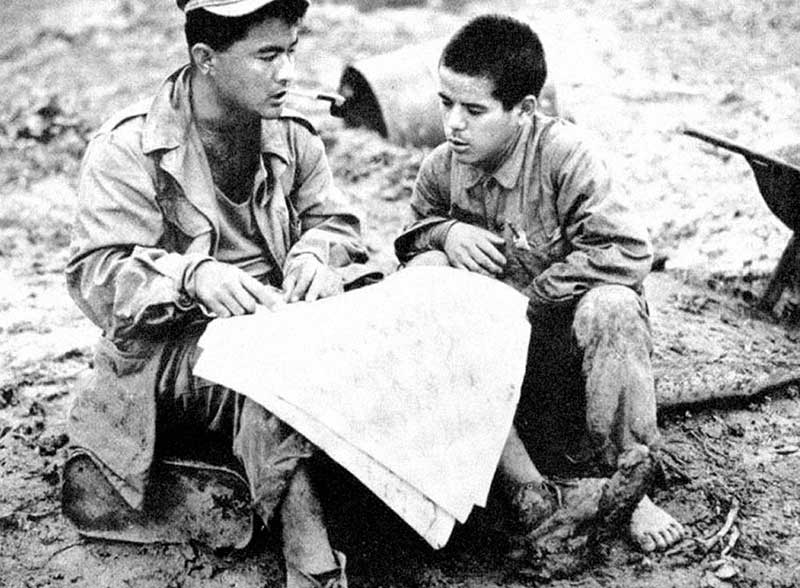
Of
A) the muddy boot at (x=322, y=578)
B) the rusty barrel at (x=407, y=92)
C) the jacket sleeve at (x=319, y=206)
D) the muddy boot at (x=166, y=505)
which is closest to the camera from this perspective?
the muddy boot at (x=322, y=578)

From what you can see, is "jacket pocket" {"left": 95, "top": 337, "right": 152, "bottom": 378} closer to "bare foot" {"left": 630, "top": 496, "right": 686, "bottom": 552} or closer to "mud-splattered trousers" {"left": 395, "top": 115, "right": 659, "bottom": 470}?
"mud-splattered trousers" {"left": 395, "top": 115, "right": 659, "bottom": 470}

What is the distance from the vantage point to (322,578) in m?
2.82

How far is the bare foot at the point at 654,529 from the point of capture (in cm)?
302

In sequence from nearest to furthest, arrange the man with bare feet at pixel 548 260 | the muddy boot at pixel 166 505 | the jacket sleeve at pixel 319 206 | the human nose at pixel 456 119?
the man with bare feet at pixel 548 260
the muddy boot at pixel 166 505
the human nose at pixel 456 119
the jacket sleeve at pixel 319 206

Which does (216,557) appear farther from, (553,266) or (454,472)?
(553,266)

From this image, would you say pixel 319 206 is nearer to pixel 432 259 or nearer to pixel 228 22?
pixel 432 259

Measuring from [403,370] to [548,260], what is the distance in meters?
0.85

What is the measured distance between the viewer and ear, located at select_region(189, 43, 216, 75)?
3107 millimetres

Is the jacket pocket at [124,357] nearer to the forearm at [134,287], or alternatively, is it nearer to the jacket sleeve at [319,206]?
the forearm at [134,287]

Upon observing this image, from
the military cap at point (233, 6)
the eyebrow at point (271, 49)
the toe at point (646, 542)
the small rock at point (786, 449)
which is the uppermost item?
the military cap at point (233, 6)

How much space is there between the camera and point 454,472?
9.11ft

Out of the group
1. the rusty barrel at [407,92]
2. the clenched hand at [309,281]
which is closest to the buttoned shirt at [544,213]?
the clenched hand at [309,281]

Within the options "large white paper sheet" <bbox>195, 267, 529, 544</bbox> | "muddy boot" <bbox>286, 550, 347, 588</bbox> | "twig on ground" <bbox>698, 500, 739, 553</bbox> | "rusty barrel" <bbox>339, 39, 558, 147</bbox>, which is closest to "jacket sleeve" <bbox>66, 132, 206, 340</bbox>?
"large white paper sheet" <bbox>195, 267, 529, 544</bbox>

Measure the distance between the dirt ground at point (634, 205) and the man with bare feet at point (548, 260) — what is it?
23cm
